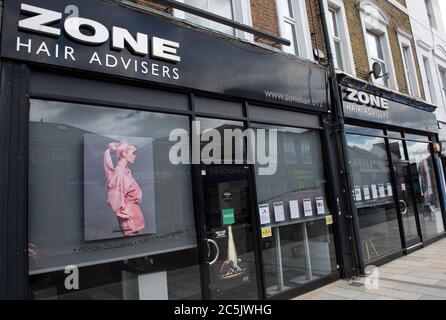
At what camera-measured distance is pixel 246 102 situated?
539 cm

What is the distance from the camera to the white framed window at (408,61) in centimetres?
1066

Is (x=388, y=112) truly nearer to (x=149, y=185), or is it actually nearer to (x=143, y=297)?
(x=149, y=185)

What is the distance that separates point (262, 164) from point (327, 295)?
2.29 m

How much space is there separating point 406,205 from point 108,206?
763cm

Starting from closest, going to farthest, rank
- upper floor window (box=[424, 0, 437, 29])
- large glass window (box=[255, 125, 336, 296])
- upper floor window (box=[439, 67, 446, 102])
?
large glass window (box=[255, 125, 336, 296])
upper floor window (box=[439, 67, 446, 102])
upper floor window (box=[424, 0, 437, 29])

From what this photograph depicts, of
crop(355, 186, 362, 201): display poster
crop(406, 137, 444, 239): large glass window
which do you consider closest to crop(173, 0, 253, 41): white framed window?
crop(355, 186, 362, 201): display poster

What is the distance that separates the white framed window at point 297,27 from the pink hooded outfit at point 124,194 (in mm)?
4310

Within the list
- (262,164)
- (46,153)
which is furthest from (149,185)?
(262,164)

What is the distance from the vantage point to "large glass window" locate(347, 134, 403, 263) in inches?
287

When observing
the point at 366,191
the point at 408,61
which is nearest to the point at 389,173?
the point at 366,191

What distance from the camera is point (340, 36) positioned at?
333 inches

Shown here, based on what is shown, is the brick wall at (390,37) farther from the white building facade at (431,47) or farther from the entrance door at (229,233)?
the entrance door at (229,233)

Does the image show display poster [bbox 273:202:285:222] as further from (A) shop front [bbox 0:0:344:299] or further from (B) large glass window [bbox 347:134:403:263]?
(B) large glass window [bbox 347:134:403:263]

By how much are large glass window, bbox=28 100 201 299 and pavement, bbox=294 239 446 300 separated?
2395 mm
